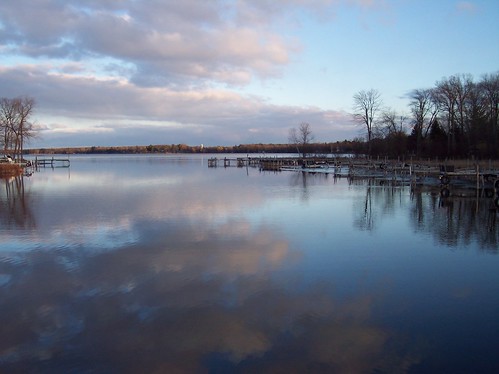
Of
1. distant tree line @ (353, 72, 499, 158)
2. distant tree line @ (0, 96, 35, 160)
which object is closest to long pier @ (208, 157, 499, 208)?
distant tree line @ (353, 72, 499, 158)

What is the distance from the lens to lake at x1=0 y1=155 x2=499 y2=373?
5.83 metres

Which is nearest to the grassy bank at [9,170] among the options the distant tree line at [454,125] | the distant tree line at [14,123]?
the distant tree line at [14,123]

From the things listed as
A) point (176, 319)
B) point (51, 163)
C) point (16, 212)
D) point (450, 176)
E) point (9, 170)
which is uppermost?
point (51, 163)

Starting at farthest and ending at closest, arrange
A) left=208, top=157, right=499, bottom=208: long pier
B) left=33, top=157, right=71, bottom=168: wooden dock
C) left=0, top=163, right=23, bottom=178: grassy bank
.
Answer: left=33, top=157, right=71, bottom=168: wooden dock → left=0, top=163, right=23, bottom=178: grassy bank → left=208, top=157, right=499, bottom=208: long pier

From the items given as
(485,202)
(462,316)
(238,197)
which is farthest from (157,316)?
(485,202)

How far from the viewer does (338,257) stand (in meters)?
10.7

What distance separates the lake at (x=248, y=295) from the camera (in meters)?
5.83

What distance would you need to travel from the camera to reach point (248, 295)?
8039mm

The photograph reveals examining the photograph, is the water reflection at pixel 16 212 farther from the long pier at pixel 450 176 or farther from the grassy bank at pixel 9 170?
the grassy bank at pixel 9 170

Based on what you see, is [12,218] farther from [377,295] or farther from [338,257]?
[377,295]

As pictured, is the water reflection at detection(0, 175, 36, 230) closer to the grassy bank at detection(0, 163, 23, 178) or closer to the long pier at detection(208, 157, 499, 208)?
the long pier at detection(208, 157, 499, 208)

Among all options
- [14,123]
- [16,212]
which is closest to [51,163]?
[14,123]

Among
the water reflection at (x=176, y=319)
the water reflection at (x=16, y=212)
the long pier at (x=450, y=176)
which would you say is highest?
the long pier at (x=450, y=176)

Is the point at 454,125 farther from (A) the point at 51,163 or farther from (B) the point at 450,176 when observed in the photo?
(A) the point at 51,163
